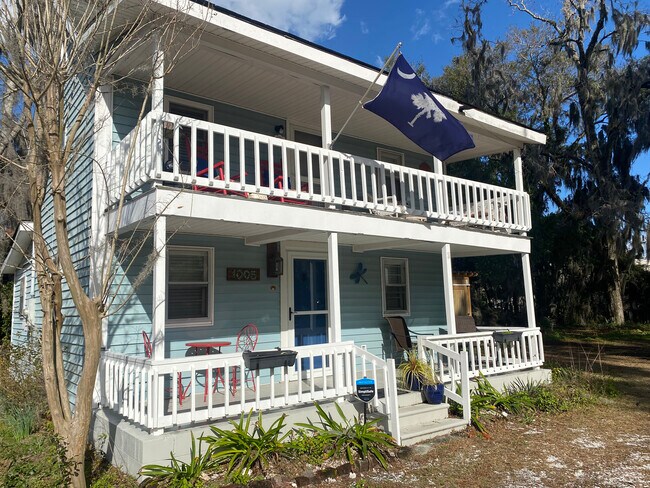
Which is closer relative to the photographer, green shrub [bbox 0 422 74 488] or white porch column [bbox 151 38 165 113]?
green shrub [bbox 0 422 74 488]

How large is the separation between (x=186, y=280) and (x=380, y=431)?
12.6 feet

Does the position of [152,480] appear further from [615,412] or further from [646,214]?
[646,214]

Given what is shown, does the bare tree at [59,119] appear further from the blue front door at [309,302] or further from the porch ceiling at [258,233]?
the blue front door at [309,302]

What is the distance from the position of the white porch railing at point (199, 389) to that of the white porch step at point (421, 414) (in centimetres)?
43

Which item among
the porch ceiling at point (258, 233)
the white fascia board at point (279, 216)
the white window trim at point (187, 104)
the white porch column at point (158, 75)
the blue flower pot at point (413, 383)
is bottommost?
the blue flower pot at point (413, 383)

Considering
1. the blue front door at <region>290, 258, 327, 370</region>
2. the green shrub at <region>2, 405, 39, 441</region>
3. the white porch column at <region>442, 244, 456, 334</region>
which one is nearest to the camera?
the green shrub at <region>2, 405, 39, 441</region>

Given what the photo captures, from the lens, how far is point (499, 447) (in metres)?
6.72

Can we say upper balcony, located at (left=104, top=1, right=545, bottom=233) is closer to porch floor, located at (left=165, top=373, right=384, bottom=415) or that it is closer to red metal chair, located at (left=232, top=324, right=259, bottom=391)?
red metal chair, located at (left=232, top=324, right=259, bottom=391)

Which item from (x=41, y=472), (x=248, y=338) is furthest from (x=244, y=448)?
(x=248, y=338)

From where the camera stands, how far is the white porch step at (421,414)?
715cm

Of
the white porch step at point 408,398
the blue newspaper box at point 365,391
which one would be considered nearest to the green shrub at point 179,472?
the blue newspaper box at point 365,391

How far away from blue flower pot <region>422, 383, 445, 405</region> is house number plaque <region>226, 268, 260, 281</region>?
3.44 metres

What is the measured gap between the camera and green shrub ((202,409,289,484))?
17.3ft

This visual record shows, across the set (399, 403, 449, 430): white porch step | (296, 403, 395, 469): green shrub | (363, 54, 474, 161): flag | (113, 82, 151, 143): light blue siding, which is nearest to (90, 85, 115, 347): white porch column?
(113, 82, 151, 143): light blue siding
